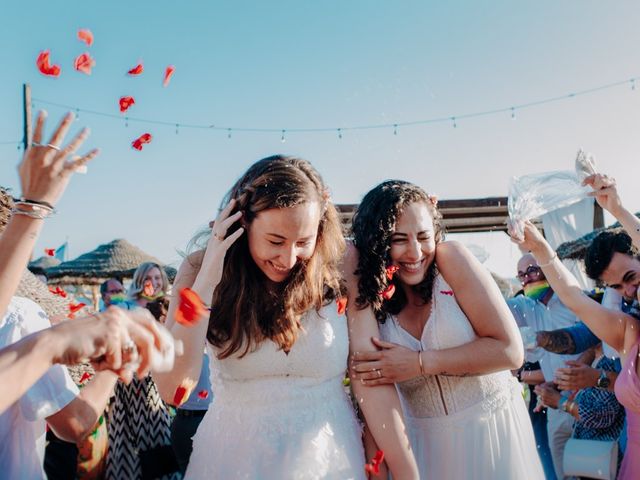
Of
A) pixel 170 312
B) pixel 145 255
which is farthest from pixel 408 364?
pixel 145 255

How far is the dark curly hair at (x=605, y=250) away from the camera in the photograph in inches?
141

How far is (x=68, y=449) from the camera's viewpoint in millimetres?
3996

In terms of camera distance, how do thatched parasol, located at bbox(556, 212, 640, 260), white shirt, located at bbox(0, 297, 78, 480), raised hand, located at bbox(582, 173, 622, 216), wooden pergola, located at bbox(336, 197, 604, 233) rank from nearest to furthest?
white shirt, located at bbox(0, 297, 78, 480) → raised hand, located at bbox(582, 173, 622, 216) → thatched parasol, located at bbox(556, 212, 640, 260) → wooden pergola, located at bbox(336, 197, 604, 233)

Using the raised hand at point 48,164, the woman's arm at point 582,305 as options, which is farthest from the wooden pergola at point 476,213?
the raised hand at point 48,164

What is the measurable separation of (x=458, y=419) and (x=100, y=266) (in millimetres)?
16729

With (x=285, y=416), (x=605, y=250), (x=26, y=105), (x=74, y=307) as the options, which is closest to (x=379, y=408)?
(x=285, y=416)

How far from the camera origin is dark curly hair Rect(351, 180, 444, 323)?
2.54 meters

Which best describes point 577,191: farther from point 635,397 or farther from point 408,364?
point 408,364

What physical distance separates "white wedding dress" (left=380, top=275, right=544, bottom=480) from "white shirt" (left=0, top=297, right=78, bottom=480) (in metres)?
1.36

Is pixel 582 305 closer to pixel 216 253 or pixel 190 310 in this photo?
pixel 216 253

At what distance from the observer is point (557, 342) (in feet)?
15.7

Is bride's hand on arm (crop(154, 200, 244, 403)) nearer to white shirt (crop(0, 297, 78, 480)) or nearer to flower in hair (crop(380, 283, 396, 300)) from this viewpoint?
white shirt (crop(0, 297, 78, 480))

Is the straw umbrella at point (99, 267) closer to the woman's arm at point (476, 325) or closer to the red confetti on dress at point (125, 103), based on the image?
the red confetti on dress at point (125, 103)

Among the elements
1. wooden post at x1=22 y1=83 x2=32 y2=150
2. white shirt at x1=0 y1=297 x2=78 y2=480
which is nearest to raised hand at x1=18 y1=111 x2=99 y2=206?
white shirt at x1=0 y1=297 x2=78 y2=480
